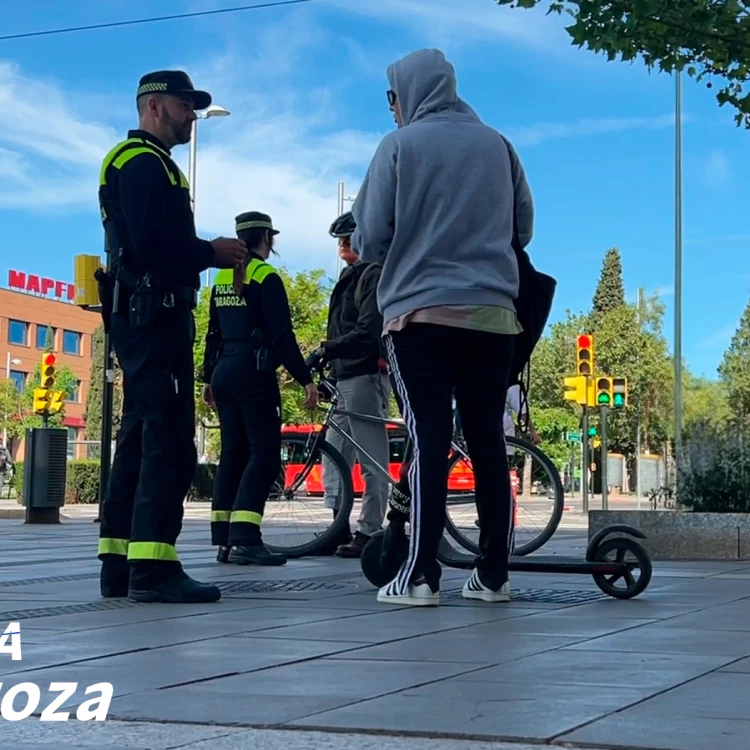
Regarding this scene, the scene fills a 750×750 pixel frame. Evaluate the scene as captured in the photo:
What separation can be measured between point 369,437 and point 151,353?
340 centimetres

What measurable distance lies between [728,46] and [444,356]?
26.0 ft

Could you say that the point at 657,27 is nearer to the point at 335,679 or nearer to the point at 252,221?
the point at 252,221

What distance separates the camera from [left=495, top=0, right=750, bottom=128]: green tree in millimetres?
12342

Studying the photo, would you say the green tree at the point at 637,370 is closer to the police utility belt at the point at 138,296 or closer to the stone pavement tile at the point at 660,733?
the police utility belt at the point at 138,296

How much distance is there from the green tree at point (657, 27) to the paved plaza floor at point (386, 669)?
675 centimetres

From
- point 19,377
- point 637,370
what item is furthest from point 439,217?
point 19,377

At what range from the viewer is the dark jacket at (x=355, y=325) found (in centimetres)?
921

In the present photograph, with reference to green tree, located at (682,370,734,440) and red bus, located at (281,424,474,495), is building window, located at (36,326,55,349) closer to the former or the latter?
green tree, located at (682,370,734,440)

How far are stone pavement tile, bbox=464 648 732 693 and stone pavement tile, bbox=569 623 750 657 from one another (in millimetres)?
113

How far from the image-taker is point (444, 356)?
239 inches

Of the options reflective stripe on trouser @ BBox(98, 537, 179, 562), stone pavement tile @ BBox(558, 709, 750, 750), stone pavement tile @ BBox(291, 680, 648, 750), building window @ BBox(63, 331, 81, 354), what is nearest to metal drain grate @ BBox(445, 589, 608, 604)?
reflective stripe on trouser @ BBox(98, 537, 179, 562)

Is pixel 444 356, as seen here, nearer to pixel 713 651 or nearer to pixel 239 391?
pixel 713 651

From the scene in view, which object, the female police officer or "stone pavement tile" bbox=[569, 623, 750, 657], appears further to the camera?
the female police officer

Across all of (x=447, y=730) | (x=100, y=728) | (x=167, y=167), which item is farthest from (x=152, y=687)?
(x=167, y=167)
